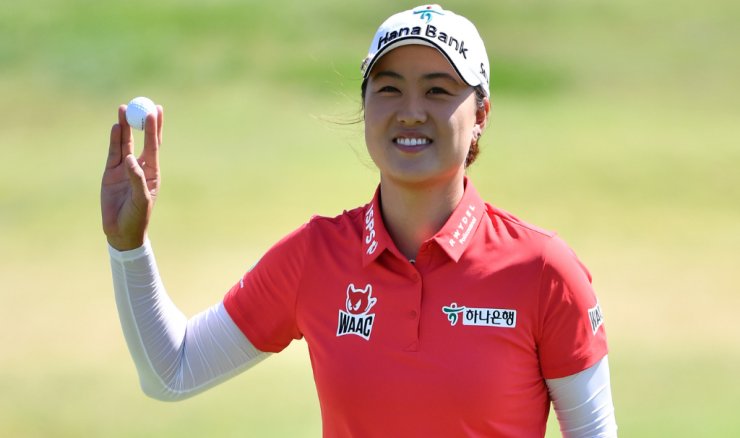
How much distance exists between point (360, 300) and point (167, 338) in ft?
1.48

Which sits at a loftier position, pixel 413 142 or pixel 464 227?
pixel 413 142

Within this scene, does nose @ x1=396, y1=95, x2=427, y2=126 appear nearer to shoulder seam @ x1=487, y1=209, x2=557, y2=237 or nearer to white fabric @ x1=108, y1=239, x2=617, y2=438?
shoulder seam @ x1=487, y1=209, x2=557, y2=237

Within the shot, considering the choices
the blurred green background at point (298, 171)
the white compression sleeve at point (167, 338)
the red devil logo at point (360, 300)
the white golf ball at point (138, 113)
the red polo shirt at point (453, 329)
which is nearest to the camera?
the red polo shirt at point (453, 329)

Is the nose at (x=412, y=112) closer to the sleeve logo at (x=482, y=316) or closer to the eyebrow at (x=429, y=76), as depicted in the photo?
the eyebrow at (x=429, y=76)

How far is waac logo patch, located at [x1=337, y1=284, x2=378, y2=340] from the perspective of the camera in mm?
1622

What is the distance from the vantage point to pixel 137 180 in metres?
1.67

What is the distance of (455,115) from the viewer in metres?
1.63

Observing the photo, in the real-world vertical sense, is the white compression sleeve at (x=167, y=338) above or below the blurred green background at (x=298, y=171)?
below

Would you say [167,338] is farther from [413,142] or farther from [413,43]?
[413,43]

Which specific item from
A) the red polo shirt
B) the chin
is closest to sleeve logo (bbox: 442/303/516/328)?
the red polo shirt

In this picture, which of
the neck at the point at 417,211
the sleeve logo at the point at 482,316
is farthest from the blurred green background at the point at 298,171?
the sleeve logo at the point at 482,316

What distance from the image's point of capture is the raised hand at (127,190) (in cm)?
169

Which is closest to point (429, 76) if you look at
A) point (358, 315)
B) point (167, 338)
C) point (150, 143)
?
point (358, 315)

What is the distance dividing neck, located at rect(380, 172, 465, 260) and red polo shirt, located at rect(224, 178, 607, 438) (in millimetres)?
41
